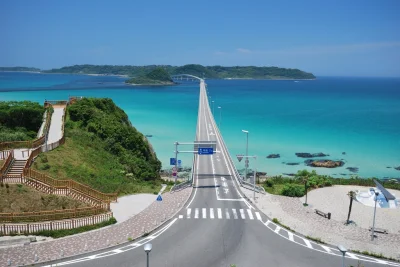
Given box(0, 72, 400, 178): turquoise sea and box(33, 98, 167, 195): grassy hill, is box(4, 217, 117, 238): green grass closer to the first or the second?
box(33, 98, 167, 195): grassy hill

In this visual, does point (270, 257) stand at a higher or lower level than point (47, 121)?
lower

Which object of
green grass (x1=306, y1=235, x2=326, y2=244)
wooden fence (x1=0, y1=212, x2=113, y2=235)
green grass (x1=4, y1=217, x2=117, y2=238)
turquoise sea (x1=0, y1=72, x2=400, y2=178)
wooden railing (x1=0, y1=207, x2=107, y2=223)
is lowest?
turquoise sea (x1=0, y1=72, x2=400, y2=178)

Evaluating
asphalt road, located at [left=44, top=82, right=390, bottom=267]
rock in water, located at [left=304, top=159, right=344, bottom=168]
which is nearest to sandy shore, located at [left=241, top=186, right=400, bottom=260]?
asphalt road, located at [left=44, top=82, right=390, bottom=267]

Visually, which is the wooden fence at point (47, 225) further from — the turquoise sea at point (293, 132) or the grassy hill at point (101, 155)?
the turquoise sea at point (293, 132)

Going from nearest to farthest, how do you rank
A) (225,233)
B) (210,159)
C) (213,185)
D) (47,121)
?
(225,233) < (213,185) < (47,121) < (210,159)

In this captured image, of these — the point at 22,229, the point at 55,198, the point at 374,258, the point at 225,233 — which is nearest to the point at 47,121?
the point at 55,198

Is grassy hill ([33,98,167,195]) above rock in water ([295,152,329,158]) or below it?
above

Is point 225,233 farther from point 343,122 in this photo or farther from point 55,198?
point 343,122
